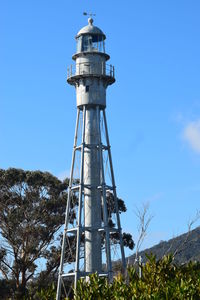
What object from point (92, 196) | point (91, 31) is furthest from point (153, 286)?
point (91, 31)

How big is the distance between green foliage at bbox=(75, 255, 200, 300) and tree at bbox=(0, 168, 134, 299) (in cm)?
2503

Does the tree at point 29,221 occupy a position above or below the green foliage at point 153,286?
above

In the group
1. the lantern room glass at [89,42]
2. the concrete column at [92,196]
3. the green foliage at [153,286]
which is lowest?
the green foliage at [153,286]

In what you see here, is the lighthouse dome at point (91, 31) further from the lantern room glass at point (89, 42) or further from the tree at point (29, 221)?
the tree at point (29, 221)

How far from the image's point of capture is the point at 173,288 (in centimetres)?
3009

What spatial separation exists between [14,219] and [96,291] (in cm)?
2833

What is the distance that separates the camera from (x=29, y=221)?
60750 mm

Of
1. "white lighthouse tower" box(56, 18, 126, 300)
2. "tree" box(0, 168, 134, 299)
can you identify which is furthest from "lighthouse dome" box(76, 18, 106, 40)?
"tree" box(0, 168, 134, 299)

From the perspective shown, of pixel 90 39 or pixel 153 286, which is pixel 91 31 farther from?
pixel 153 286

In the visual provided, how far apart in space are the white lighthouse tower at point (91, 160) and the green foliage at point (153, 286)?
10826 millimetres

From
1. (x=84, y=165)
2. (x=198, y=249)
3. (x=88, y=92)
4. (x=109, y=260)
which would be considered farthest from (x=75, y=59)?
(x=198, y=249)

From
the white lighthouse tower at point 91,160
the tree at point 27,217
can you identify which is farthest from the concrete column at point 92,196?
the tree at point 27,217

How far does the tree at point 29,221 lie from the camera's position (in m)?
60.1

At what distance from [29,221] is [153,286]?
29.0m
